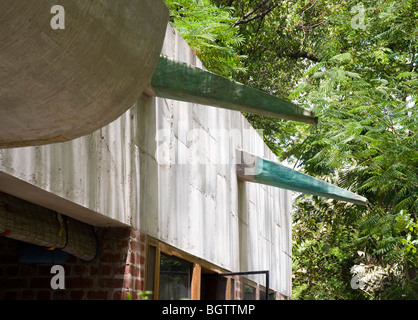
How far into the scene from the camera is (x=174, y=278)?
6.37m

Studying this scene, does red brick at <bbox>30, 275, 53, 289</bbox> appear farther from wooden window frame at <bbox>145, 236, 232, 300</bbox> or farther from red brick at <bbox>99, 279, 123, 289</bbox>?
wooden window frame at <bbox>145, 236, 232, 300</bbox>

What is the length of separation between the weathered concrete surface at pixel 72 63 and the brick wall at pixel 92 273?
2.86m

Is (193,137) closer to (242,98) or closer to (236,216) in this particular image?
(236,216)

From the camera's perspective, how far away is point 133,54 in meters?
2.21

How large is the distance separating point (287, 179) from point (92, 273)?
12.0 feet

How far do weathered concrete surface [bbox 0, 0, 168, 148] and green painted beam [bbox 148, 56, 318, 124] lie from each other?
4.62 feet

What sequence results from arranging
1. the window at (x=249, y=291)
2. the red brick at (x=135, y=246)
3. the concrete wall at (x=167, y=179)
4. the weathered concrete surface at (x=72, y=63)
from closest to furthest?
1. the weathered concrete surface at (x=72, y=63)
2. the concrete wall at (x=167, y=179)
3. the red brick at (x=135, y=246)
4. the window at (x=249, y=291)

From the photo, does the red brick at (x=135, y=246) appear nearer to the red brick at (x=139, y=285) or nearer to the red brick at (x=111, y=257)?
the red brick at (x=111, y=257)

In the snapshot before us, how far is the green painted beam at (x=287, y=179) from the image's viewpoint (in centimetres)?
829

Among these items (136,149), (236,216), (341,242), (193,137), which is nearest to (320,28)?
(341,242)

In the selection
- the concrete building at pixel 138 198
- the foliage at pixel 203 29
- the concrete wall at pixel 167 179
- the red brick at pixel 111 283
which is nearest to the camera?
the concrete building at pixel 138 198

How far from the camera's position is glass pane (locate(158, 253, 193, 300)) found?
607cm

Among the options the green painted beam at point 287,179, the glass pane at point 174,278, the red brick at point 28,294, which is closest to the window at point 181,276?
the glass pane at point 174,278
